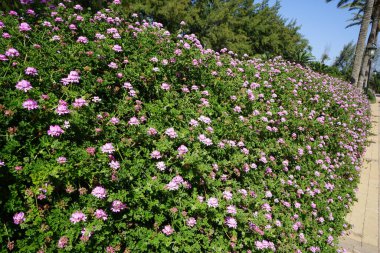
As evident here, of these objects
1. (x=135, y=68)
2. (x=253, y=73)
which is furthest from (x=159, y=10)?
(x=135, y=68)

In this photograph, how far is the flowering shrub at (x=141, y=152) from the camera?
1868 mm

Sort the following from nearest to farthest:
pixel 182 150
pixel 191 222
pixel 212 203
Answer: pixel 191 222, pixel 212 203, pixel 182 150

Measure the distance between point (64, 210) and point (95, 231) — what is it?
0.86ft

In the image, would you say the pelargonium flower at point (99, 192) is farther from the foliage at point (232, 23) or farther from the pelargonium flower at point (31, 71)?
the foliage at point (232, 23)

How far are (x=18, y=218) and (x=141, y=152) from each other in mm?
1079

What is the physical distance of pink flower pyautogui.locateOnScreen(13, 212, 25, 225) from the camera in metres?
1.74

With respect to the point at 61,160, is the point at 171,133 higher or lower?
higher

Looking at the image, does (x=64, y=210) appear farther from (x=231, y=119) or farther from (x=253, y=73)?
(x=253, y=73)

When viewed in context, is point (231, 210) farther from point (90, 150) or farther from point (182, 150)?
point (90, 150)

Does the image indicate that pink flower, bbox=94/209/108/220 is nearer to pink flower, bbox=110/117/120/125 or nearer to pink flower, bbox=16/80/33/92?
pink flower, bbox=110/117/120/125

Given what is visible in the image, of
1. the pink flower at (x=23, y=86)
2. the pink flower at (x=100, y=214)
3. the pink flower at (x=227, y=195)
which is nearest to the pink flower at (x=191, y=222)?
the pink flower at (x=227, y=195)

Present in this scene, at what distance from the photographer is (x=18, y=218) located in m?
1.75

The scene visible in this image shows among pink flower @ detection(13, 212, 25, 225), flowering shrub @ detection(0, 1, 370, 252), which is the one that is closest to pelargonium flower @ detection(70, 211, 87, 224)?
flowering shrub @ detection(0, 1, 370, 252)

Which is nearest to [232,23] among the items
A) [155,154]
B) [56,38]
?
[56,38]
